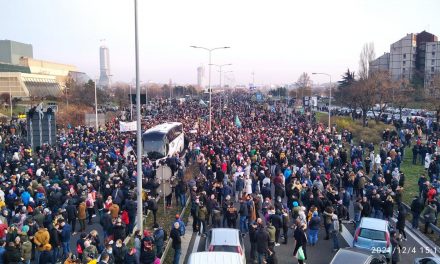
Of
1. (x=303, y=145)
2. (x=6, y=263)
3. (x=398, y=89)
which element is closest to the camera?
(x=6, y=263)

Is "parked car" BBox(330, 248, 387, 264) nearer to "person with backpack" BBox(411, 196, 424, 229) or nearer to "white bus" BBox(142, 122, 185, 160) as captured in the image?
"person with backpack" BBox(411, 196, 424, 229)

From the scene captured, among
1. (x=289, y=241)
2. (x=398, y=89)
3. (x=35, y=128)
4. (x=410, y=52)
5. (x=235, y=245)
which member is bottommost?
(x=289, y=241)

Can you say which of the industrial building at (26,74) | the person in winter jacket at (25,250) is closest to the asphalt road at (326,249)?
the person in winter jacket at (25,250)

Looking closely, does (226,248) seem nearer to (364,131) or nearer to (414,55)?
(364,131)

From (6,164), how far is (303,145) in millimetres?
16887

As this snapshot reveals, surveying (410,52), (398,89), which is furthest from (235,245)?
(410,52)

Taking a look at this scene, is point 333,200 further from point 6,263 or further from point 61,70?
point 61,70

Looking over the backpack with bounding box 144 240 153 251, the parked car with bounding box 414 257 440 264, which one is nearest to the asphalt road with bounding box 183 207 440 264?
the parked car with bounding box 414 257 440 264

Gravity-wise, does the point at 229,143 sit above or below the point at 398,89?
below

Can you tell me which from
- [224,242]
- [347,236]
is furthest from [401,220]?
[224,242]

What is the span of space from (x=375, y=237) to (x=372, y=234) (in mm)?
125

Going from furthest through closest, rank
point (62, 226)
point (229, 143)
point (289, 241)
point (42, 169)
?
point (229, 143)
point (42, 169)
point (289, 241)
point (62, 226)

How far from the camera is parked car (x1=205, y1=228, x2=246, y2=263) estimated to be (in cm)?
1104

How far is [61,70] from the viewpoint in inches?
5153
